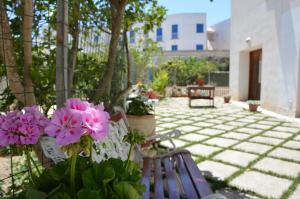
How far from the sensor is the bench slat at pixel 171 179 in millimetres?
1799

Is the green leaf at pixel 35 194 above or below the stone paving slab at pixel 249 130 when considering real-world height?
above

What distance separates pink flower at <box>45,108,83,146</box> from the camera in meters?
0.83

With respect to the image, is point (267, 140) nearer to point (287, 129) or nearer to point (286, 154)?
point (286, 154)

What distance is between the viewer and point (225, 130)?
5465 mm

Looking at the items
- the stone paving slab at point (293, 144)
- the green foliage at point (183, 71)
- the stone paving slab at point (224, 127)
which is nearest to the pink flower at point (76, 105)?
the stone paving slab at point (293, 144)

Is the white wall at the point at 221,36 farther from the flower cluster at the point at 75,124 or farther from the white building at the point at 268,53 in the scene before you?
the flower cluster at the point at 75,124

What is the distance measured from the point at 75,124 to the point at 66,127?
0.03 metres

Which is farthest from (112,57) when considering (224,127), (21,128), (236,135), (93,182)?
(224,127)

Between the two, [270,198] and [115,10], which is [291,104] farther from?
[115,10]

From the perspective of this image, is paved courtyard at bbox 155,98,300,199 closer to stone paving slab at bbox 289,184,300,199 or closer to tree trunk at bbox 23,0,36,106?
stone paving slab at bbox 289,184,300,199

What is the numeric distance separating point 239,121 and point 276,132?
4.31 feet

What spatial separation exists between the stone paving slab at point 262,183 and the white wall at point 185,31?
88.3 feet

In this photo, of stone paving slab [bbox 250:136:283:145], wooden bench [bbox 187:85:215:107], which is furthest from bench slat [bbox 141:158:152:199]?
wooden bench [bbox 187:85:215:107]

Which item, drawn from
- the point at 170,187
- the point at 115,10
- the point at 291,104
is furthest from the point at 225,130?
the point at 170,187
